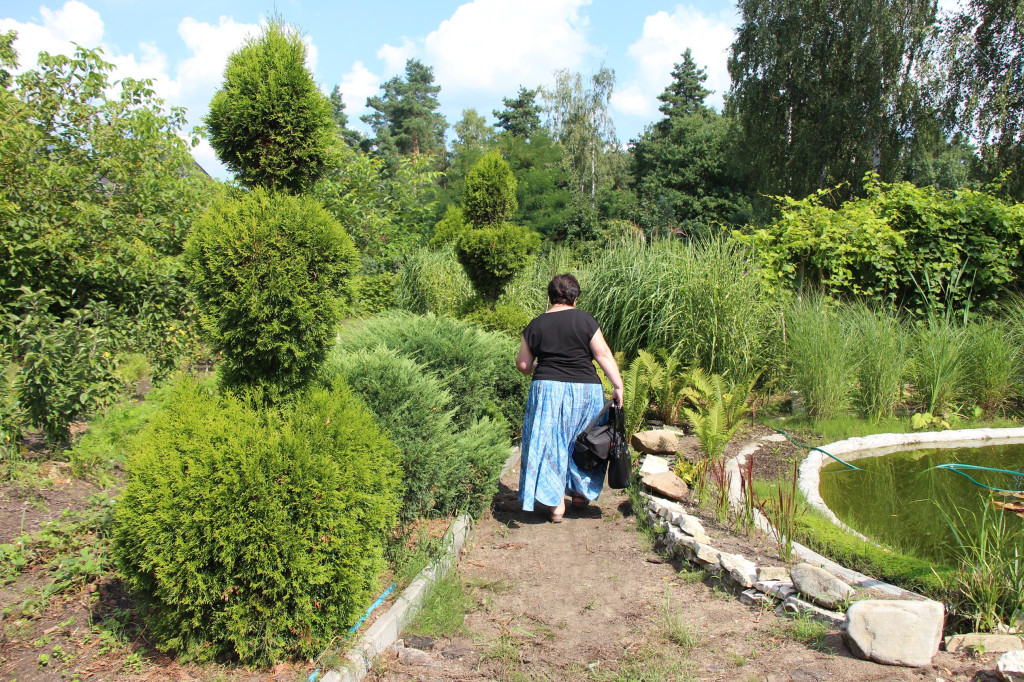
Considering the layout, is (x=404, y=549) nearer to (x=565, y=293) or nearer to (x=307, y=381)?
(x=307, y=381)

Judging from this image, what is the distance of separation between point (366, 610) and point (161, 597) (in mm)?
986

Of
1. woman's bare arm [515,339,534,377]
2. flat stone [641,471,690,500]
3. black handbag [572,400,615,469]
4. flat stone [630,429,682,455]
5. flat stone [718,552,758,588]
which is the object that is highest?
woman's bare arm [515,339,534,377]

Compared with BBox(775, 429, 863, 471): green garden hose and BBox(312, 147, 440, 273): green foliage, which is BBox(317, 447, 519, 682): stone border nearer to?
BBox(775, 429, 863, 471): green garden hose

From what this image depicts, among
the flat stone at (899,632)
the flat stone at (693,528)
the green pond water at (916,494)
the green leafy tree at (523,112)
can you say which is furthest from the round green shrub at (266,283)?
the green leafy tree at (523,112)

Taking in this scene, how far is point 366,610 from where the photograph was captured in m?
3.26

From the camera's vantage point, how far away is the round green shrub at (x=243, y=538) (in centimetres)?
266

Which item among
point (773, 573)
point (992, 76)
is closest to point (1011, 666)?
point (773, 573)

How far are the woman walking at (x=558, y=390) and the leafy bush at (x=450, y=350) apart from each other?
815mm

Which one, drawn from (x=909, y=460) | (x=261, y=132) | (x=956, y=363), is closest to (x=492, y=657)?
(x=261, y=132)

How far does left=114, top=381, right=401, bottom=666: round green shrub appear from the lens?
2664mm

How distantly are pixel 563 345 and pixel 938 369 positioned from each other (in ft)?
17.0

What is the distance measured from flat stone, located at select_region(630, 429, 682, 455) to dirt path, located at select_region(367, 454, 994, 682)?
168 centimetres

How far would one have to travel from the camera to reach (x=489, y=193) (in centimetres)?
877

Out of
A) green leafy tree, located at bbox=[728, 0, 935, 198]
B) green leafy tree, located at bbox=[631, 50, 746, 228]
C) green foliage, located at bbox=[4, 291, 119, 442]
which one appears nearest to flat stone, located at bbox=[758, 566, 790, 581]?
green foliage, located at bbox=[4, 291, 119, 442]
